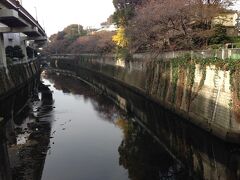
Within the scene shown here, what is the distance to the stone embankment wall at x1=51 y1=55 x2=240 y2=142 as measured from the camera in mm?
21531

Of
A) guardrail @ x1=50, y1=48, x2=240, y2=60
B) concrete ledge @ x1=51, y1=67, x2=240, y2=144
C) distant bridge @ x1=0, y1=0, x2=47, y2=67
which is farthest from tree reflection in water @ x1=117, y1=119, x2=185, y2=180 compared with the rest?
distant bridge @ x1=0, y1=0, x2=47, y2=67

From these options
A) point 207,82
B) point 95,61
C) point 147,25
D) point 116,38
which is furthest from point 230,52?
point 95,61

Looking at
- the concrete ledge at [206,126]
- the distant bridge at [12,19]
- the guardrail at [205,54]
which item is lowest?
the concrete ledge at [206,126]

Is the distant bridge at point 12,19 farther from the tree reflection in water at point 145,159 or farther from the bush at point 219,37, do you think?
the bush at point 219,37

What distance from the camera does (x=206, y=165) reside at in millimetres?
19578

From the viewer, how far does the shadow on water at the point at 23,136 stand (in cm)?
1920

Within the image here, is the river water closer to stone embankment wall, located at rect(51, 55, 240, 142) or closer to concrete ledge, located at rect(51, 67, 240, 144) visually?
concrete ledge, located at rect(51, 67, 240, 144)

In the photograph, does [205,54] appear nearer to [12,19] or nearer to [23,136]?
[23,136]

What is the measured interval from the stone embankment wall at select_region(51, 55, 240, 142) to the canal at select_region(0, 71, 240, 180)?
87 centimetres

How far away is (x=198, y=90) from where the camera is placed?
2650 centimetres

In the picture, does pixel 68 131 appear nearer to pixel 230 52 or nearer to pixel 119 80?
pixel 230 52

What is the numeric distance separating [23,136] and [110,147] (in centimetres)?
670

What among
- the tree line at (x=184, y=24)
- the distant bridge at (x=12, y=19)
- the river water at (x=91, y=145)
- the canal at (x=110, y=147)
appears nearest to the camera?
the canal at (x=110, y=147)

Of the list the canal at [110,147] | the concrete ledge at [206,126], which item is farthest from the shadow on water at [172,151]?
the concrete ledge at [206,126]
